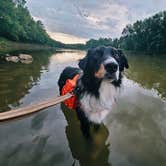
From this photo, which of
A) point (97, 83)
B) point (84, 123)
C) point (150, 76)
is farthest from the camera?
point (150, 76)

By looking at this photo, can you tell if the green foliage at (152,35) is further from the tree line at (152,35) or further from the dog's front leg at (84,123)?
the dog's front leg at (84,123)

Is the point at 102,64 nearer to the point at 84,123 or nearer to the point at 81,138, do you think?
the point at 84,123

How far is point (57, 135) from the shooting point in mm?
5340

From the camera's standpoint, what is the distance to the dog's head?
390cm

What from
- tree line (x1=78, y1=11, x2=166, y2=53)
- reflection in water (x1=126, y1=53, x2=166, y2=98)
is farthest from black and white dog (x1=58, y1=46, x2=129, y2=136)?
tree line (x1=78, y1=11, x2=166, y2=53)

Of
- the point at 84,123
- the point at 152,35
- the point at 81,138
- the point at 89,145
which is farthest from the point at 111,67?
the point at 152,35

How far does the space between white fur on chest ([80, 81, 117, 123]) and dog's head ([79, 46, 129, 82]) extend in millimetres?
335

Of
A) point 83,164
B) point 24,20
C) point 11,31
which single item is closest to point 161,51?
point 11,31

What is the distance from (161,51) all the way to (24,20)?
55328 millimetres

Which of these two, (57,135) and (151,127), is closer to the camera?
(57,135)

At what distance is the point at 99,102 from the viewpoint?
4594 mm

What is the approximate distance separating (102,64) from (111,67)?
0.17m

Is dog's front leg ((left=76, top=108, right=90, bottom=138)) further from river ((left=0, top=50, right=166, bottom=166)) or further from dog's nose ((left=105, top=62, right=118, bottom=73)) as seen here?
dog's nose ((left=105, top=62, right=118, bottom=73))

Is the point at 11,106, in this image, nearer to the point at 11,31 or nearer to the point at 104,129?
the point at 104,129
